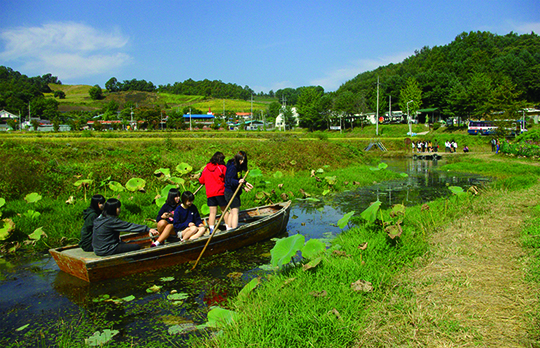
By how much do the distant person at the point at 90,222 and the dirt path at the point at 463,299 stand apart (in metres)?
5.20

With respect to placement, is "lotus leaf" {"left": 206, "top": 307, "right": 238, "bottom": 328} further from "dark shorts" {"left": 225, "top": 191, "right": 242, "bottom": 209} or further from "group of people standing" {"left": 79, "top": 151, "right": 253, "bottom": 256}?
"dark shorts" {"left": 225, "top": 191, "right": 242, "bottom": 209}

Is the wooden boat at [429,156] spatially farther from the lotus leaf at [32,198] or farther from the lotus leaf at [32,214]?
the lotus leaf at [32,214]

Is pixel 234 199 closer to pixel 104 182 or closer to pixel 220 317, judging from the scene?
pixel 220 317

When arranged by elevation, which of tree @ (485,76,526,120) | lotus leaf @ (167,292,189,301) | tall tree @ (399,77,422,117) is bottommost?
lotus leaf @ (167,292,189,301)

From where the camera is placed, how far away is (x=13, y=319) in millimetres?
5246

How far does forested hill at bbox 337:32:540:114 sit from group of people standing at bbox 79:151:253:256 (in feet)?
163

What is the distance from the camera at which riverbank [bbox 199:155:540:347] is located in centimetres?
382

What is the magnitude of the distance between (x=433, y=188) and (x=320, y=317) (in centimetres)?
1402

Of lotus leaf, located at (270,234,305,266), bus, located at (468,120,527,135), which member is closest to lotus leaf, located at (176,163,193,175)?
lotus leaf, located at (270,234,305,266)

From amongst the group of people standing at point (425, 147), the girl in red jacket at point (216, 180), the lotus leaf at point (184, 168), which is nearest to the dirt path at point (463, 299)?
the girl in red jacket at point (216, 180)

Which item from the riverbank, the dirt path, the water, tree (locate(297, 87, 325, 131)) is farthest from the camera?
tree (locate(297, 87, 325, 131))

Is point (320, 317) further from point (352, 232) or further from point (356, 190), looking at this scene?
point (356, 190)

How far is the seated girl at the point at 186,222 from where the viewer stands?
291 inches

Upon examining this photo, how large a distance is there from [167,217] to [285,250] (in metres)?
2.99
